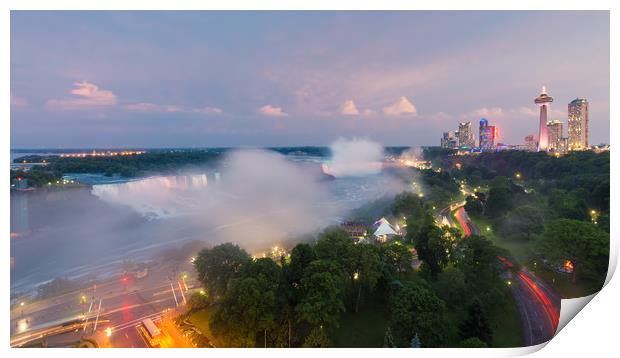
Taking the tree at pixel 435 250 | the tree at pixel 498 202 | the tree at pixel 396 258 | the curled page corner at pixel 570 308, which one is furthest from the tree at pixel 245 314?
the tree at pixel 498 202

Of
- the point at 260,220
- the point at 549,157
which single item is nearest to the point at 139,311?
→ the point at 260,220

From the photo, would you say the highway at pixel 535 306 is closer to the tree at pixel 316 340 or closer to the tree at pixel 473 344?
the tree at pixel 473 344

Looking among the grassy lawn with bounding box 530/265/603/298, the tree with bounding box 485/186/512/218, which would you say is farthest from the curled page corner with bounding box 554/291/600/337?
the tree with bounding box 485/186/512/218

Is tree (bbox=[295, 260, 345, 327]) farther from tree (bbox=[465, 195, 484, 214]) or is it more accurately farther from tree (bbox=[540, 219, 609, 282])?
tree (bbox=[465, 195, 484, 214])

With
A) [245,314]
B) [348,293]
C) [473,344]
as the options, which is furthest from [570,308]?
[245,314]

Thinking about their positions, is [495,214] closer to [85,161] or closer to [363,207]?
[363,207]
